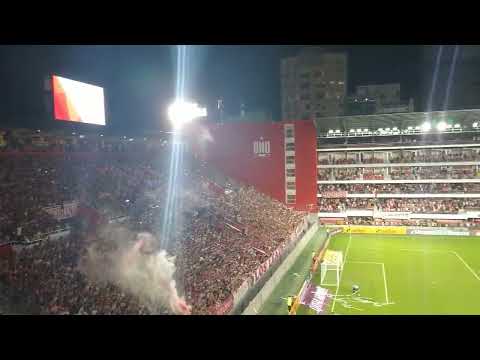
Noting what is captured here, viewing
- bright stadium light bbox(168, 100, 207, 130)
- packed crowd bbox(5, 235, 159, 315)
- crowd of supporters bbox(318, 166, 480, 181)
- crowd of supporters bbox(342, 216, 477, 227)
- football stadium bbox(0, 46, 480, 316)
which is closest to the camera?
packed crowd bbox(5, 235, 159, 315)

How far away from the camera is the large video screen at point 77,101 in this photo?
1570 centimetres

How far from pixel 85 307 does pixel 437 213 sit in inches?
1199

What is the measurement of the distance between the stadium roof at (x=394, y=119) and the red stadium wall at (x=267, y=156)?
435 centimetres

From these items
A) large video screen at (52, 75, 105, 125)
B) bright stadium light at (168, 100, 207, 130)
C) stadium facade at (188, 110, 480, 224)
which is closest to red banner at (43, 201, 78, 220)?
large video screen at (52, 75, 105, 125)

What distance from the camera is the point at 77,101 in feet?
55.7

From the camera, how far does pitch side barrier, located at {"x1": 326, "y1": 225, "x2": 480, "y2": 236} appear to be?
31.0 m

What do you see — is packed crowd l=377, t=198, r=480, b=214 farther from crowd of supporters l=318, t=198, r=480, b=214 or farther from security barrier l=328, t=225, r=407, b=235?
security barrier l=328, t=225, r=407, b=235

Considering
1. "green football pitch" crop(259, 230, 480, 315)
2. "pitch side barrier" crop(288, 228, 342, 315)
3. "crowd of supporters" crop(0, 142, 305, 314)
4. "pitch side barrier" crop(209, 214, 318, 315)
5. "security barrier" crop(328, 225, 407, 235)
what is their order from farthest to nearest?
1. "security barrier" crop(328, 225, 407, 235)
2. "green football pitch" crop(259, 230, 480, 315)
3. "pitch side barrier" crop(288, 228, 342, 315)
4. "pitch side barrier" crop(209, 214, 318, 315)
5. "crowd of supporters" crop(0, 142, 305, 314)

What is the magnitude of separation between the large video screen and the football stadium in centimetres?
7

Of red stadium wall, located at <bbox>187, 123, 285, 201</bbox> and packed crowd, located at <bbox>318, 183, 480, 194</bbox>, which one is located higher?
red stadium wall, located at <bbox>187, 123, 285, 201</bbox>

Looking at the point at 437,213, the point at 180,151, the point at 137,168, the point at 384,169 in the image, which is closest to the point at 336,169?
the point at 384,169

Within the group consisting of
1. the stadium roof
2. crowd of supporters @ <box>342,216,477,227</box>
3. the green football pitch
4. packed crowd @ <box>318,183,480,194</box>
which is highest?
the stadium roof

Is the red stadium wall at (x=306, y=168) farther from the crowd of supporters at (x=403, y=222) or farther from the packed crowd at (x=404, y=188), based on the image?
the crowd of supporters at (x=403, y=222)

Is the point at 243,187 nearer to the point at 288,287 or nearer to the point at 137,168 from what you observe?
the point at 137,168
